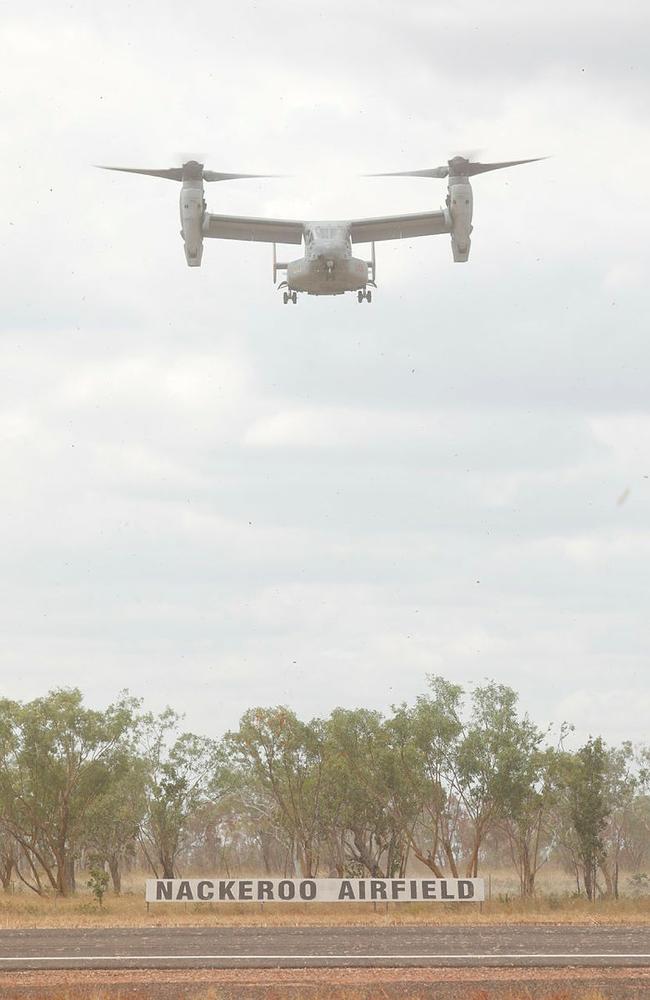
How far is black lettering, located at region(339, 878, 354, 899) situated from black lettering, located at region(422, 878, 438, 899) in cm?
223

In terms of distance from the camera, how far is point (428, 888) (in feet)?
133

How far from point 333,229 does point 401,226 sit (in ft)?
7.51

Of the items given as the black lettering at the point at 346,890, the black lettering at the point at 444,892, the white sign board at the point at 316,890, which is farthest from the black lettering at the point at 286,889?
the black lettering at the point at 444,892

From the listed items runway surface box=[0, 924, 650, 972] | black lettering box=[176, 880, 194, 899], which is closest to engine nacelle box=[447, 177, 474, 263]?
runway surface box=[0, 924, 650, 972]

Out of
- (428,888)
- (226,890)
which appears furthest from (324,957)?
(428,888)

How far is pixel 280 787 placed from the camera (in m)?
54.4

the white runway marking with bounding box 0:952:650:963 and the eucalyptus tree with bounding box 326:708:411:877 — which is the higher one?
the eucalyptus tree with bounding box 326:708:411:877

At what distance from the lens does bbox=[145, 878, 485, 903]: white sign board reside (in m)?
39.3

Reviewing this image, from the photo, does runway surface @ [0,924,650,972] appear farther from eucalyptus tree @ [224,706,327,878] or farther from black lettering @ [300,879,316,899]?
eucalyptus tree @ [224,706,327,878]

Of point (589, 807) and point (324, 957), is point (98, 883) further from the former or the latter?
point (324, 957)

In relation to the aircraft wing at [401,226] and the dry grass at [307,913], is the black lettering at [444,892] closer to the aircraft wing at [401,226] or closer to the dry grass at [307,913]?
the dry grass at [307,913]

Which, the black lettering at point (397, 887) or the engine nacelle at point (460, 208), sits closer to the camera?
the engine nacelle at point (460, 208)

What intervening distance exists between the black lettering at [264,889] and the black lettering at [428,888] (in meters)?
4.72

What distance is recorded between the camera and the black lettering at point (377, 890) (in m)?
40.5
